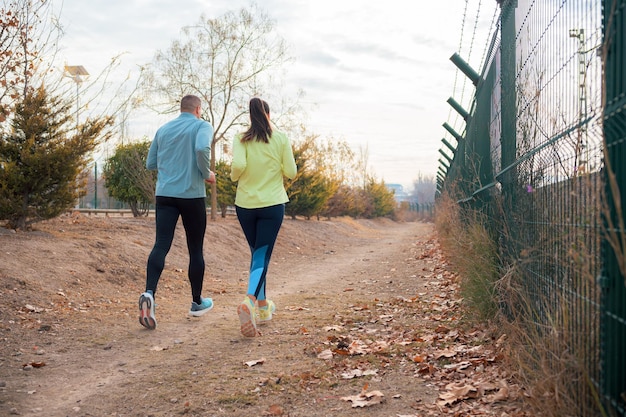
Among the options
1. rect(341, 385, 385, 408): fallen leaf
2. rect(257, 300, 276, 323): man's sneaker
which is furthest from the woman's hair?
rect(341, 385, 385, 408): fallen leaf

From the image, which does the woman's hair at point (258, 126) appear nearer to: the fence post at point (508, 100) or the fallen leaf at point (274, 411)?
the fence post at point (508, 100)

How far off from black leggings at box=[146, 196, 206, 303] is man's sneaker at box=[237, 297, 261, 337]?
926 mm

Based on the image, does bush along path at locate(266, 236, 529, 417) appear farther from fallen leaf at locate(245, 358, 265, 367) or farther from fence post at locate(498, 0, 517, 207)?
fence post at locate(498, 0, 517, 207)

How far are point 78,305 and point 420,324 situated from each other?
11.2 ft

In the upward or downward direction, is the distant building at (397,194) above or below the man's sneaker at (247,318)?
above

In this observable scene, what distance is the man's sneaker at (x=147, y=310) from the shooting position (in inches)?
204

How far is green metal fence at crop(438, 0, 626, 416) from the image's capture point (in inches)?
80.5

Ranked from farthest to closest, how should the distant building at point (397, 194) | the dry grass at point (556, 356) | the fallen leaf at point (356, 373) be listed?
the distant building at point (397, 194)
the fallen leaf at point (356, 373)
the dry grass at point (556, 356)

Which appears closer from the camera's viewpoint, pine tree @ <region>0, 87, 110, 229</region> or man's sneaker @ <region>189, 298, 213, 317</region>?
man's sneaker @ <region>189, 298, 213, 317</region>

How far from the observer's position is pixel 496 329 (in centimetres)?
436

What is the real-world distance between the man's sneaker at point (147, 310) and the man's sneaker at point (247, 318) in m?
0.85

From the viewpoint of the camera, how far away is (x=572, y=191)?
2.51m

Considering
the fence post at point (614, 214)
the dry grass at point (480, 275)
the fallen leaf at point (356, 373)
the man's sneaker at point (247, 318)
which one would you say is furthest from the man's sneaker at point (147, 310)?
the fence post at point (614, 214)

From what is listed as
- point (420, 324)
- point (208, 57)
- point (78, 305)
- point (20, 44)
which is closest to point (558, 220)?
point (420, 324)
